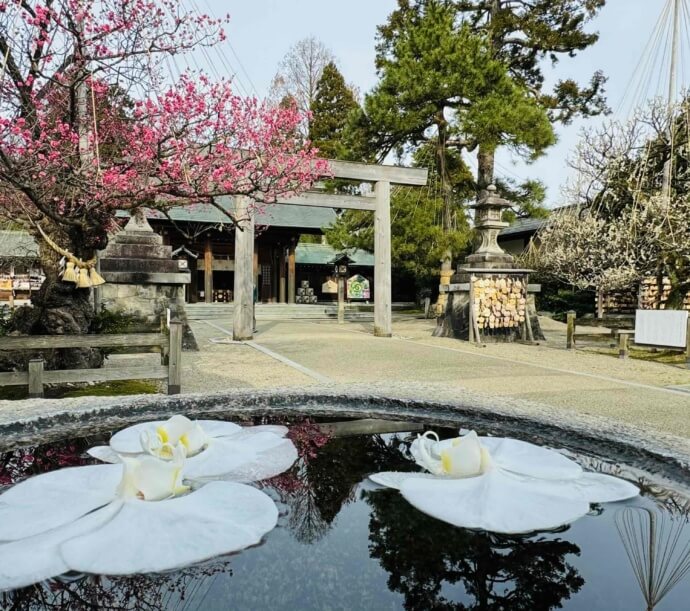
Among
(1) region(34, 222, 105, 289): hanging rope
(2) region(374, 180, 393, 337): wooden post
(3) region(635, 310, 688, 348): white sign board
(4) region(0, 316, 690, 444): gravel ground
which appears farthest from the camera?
(2) region(374, 180, 393, 337): wooden post

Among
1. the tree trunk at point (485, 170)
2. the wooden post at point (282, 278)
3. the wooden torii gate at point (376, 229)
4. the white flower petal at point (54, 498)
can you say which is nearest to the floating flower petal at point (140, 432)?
the white flower petal at point (54, 498)

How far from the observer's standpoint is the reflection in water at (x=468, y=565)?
49.7 inches

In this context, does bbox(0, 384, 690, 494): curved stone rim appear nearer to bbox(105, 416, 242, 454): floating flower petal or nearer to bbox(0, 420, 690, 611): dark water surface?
bbox(105, 416, 242, 454): floating flower petal

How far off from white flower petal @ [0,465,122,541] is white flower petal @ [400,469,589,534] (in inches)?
41.6

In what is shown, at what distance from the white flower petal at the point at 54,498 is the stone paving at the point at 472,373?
6.33 feet

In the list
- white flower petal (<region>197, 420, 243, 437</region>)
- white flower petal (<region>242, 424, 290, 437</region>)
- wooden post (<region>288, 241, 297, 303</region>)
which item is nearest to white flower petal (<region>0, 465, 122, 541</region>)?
white flower petal (<region>197, 420, 243, 437</region>)

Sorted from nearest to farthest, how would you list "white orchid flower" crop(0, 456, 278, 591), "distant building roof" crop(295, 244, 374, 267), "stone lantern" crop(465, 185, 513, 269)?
1. "white orchid flower" crop(0, 456, 278, 591)
2. "stone lantern" crop(465, 185, 513, 269)
3. "distant building roof" crop(295, 244, 374, 267)

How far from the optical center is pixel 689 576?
1390 mm

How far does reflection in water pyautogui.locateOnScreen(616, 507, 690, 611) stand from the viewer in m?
1.36

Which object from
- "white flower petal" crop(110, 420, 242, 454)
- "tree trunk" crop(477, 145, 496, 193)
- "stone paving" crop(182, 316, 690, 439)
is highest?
"tree trunk" crop(477, 145, 496, 193)

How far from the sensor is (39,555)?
4.38 ft

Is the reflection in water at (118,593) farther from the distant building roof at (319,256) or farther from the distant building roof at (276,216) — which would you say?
the distant building roof at (319,256)

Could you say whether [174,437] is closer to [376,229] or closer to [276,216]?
[376,229]

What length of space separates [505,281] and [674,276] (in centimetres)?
326
